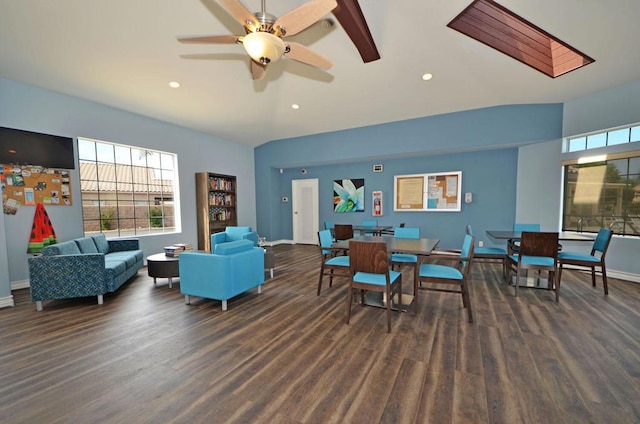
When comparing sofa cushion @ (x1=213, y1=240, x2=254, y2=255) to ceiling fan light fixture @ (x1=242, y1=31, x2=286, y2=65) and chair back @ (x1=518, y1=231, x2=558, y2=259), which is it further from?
chair back @ (x1=518, y1=231, x2=558, y2=259)

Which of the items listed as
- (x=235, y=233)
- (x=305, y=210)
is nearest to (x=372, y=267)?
(x=235, y=233)

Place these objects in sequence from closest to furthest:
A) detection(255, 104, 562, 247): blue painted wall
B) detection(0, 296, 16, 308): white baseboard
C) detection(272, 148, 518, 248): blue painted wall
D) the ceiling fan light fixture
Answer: the ceiling fan light fixture < detection(0, 296, 16, 308): white baseboard < detection(255, 104, 562, 247): blue painted wall < detection(272, 148, 518, 248): blue painted wall

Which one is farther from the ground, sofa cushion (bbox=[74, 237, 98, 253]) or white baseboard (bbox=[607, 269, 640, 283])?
sofa cushion (bbox=[74, 237, 98, 253])

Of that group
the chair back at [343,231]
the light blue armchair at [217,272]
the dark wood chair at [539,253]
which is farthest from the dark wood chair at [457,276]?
the light blue armchair at [217,272]

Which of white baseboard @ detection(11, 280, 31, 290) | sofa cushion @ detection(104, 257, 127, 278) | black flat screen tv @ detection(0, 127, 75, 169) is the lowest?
white baseboard @ detection(11, 280, 31, 290)

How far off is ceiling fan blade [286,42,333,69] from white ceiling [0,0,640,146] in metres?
0.83

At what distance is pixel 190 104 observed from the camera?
15.8ft

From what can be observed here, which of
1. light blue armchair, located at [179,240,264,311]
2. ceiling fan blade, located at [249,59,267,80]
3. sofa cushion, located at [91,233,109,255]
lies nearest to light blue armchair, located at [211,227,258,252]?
light blue armchair, located at [179,240,264,311]

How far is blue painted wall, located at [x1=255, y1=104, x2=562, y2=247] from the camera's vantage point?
5.04 m

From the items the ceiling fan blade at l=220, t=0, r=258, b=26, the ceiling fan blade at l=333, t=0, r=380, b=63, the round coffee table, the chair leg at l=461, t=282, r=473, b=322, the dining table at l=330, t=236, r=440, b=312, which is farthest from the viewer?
the round coffee table

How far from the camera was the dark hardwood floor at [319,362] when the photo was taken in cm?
158

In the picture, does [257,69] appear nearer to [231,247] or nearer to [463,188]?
[231,247]

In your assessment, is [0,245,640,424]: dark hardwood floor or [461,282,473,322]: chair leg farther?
[461,282,473,322]: chair leg

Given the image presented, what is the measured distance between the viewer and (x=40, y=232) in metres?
3.96
